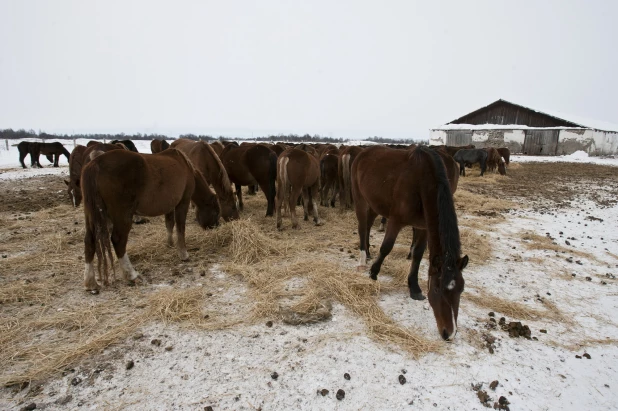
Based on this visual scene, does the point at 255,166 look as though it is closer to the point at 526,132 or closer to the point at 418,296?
the point at 418,296

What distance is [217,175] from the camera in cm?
652

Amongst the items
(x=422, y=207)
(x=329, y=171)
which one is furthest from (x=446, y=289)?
(x=329, y=171)

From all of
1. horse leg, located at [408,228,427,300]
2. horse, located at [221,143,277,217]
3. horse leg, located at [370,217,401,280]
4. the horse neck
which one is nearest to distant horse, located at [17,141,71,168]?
horse, located at [221,143,277,217]

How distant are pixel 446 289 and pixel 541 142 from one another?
36639 mm

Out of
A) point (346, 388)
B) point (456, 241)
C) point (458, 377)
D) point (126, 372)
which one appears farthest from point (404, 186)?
point (126, 372)

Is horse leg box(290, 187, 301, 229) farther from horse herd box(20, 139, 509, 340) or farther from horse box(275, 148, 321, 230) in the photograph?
horse herd box(20, 139, 509, 340)

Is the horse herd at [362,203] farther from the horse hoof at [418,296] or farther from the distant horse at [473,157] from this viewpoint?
the distant horse at [473,157]

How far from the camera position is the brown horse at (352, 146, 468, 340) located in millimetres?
2777

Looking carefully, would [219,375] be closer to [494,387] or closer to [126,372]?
[126,372]

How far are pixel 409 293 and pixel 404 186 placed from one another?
1491 mm

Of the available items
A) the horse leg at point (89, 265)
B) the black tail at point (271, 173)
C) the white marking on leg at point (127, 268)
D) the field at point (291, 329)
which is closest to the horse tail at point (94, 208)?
the horse leg at point (89, 265)

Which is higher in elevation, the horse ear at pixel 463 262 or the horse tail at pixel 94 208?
the horse tail at pixel 94 208

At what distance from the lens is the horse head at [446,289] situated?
9.02 ft

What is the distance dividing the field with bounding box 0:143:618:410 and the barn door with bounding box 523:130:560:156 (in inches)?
1232
